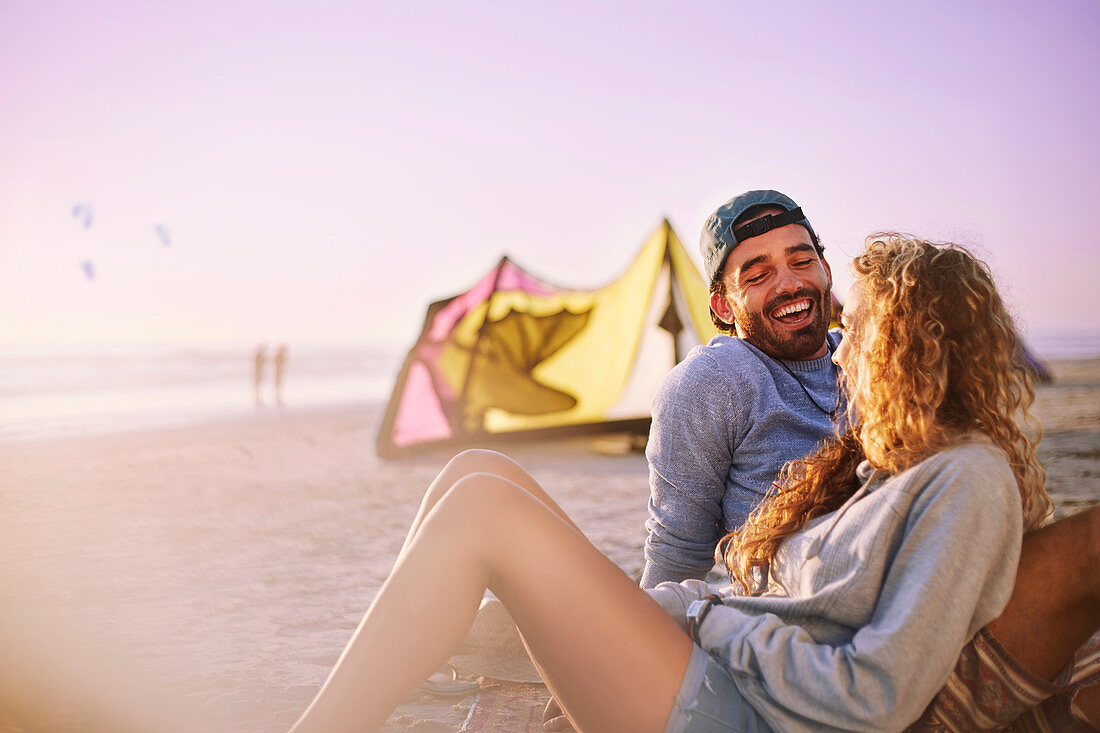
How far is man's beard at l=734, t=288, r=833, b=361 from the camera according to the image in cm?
250

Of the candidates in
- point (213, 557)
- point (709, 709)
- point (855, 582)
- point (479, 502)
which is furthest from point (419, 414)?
point (855, 582)

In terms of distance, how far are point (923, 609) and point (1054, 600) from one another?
0.95 feet

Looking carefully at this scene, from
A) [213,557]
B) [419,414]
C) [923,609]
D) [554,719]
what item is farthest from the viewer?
[419,414]

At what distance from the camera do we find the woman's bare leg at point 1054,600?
1.44 metres

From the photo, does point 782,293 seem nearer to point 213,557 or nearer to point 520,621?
point 520,621

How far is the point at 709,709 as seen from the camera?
156 cm

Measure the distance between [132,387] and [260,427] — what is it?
36.3ft

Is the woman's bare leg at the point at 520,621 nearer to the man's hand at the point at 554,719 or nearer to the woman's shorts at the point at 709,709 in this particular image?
the woman's shorts at the point at 709,709

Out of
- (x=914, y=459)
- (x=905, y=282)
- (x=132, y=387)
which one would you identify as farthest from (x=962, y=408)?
(x=132, y=387)

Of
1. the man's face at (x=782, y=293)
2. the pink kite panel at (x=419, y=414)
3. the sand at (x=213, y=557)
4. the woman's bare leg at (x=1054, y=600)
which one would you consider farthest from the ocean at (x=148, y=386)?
the woman's bare leg at (x=1054, y=600)

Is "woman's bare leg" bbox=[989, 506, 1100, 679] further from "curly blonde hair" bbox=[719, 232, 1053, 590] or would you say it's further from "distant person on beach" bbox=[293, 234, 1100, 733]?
"curly blonde hair" bbox=[719, 232, 1053, 590]

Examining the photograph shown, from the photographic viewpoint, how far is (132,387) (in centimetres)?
2067

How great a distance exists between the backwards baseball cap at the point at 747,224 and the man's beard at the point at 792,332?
23 centimetres

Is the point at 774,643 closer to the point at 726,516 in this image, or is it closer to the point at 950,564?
the point at 950,564
